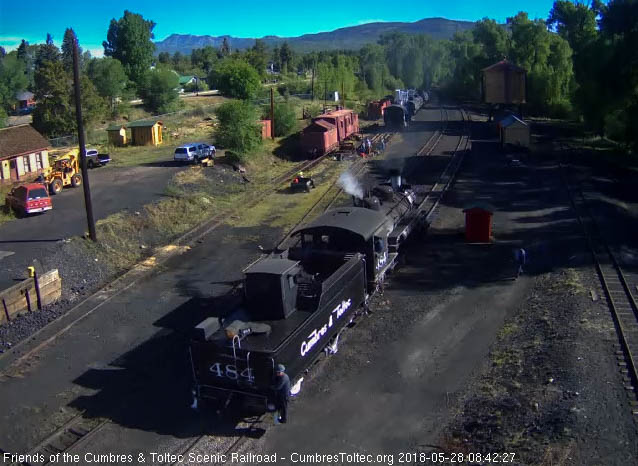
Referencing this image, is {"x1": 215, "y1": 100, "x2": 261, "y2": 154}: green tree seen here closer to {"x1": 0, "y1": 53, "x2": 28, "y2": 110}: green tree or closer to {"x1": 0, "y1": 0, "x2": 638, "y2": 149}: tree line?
{"x1": 0, "y1": 0, "x2": 638, "y2": 149}: tree line

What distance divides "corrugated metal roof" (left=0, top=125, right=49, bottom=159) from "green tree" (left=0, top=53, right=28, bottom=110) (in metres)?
42.7

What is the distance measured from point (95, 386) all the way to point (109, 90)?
197 ft

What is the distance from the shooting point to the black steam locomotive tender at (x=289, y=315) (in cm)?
1066

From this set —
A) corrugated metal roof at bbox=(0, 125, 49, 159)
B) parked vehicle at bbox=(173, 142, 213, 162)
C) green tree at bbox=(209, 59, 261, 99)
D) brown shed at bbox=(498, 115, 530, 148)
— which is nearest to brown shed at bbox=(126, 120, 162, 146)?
parked vehicle at bbox=(173, 142, 213, 162)

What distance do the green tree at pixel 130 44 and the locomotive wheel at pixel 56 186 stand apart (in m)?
61.2

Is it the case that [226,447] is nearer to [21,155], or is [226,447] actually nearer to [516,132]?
[21,155]

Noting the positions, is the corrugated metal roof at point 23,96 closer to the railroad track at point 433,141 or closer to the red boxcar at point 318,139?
the red boxcar at point 318,139

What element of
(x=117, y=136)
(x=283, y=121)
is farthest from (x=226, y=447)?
(x=283, y=121)

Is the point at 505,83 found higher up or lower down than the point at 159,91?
lower down

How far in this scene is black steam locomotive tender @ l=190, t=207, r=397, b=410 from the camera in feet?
A: 35.0

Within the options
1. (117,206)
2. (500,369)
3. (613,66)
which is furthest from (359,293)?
(613,66)

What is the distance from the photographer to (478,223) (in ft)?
70.6

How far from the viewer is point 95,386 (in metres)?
12.8

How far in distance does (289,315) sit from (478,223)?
11706mm
